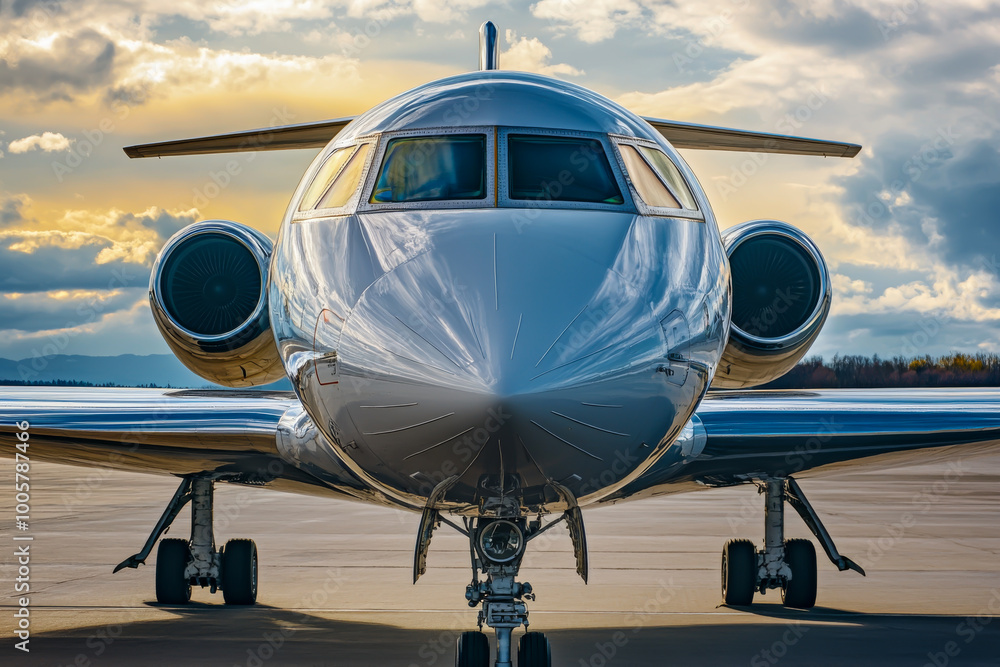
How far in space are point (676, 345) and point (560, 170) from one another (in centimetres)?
124

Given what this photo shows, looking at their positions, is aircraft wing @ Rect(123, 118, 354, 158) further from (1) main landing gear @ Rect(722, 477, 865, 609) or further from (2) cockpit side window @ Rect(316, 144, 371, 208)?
(1) main landing gear @ Rect(722, 477, 865, 609)

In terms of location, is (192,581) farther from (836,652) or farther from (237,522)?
(237,522)

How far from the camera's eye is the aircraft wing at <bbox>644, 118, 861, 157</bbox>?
1038cm

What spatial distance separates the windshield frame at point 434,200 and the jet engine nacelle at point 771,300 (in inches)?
154

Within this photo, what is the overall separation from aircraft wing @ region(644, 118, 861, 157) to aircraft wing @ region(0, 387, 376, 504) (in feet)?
15.2

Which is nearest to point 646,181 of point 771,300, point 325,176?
point 325,176

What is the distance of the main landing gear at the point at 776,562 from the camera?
10000 millimetres

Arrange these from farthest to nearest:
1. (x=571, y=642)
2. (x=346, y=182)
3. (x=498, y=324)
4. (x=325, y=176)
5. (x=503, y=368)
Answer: (x=571, y=642), (x=325, y=176), (x=346, y=182), (x=498, y=324), (x=503, y=368)

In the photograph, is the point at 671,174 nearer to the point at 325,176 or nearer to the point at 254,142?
the point at 325,176

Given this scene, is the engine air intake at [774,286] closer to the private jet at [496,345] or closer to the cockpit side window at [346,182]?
the private jet at [496,345]

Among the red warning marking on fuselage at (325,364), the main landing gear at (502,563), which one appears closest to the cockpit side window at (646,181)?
the main landing gear at (502,563)

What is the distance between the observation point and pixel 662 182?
6035 mm

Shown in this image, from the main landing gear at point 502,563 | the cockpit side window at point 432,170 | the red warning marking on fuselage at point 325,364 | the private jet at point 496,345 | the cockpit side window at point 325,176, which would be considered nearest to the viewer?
the private jet at point 496,345

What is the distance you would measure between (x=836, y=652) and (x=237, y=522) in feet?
36.6
